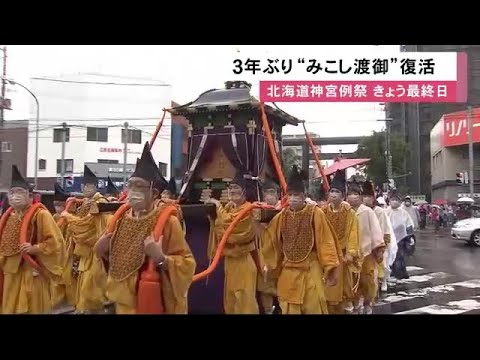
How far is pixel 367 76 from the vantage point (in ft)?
15.2

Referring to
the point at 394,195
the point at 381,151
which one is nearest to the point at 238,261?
the point at 381,151

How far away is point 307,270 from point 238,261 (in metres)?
0.83

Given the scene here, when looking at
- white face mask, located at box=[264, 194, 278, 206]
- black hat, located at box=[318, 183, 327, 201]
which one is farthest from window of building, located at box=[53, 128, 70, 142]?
black hat, located at box=[318, 183, 327, 201]

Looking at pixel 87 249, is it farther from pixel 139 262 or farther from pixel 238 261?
pixel 139 262

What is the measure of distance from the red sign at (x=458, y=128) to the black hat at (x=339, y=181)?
100 centimetres

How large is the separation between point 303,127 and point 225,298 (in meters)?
1.88

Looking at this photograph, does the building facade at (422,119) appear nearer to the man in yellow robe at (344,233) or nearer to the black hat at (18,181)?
the man in yellow robe at (344,233)

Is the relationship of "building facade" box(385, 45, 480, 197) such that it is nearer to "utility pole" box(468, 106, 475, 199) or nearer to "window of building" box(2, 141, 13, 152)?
"utility pole" box(468, 106, 475, 199)

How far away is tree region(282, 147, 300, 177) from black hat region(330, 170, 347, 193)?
723 millimetres

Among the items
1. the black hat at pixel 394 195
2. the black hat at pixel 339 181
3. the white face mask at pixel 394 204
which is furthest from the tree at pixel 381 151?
the white face mask at pixel 394 204

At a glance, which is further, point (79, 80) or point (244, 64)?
point (79, 80)
